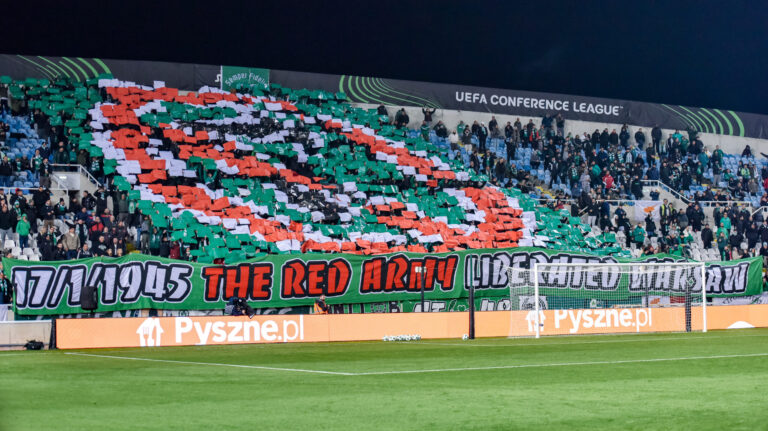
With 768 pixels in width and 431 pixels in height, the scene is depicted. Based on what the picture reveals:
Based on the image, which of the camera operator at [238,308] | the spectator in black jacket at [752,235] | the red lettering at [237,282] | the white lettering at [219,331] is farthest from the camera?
the spectator in black jacket at [752,235]

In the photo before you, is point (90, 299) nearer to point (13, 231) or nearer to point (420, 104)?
point (13, 231)

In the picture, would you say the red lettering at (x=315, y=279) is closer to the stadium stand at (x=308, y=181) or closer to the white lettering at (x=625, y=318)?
the stadium stand at (x=308, y=181)

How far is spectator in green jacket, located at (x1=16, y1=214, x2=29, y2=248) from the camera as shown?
98.0 feet

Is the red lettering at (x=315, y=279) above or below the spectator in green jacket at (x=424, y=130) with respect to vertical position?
below

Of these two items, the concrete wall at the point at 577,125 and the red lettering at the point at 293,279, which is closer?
the red lettering at the point at 293,279

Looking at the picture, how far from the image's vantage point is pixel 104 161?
35.2m

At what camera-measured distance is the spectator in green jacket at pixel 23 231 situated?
29859 mm

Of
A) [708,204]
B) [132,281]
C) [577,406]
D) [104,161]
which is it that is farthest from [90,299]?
[708,204]

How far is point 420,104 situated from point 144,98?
13.1 metres

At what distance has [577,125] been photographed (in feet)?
159

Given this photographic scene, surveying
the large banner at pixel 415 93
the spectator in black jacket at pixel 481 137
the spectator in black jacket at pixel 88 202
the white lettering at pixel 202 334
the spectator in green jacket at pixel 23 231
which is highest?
the large banner at pixel 415 93

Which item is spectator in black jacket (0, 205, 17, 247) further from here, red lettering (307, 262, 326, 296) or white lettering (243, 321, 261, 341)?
white lettering (243, 321, 261, 341)

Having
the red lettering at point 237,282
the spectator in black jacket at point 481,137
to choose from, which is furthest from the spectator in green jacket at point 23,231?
the spectator in black jacket at point 481,137

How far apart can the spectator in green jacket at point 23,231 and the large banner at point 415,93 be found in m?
10.6
